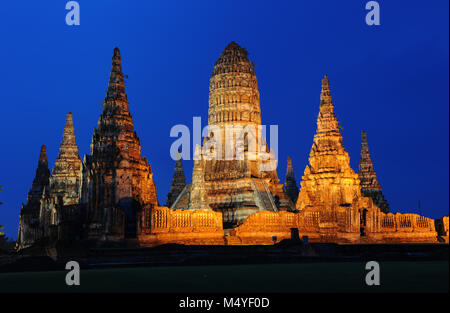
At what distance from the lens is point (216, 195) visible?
231ft

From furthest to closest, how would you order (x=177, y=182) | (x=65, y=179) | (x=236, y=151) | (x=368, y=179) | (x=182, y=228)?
(x=368, y=179)
(x=177, y=182)
(x=65, y=179)
(x=236, y=151)
(x=182, y=228)

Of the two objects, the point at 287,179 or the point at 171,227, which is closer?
the point at 171,227

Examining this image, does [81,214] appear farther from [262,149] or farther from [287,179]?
[287,179]

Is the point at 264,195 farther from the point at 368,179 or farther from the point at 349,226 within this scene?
the point at 368,179

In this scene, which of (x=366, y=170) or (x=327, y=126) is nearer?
(x=327, y=126)

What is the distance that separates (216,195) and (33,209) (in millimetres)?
25394

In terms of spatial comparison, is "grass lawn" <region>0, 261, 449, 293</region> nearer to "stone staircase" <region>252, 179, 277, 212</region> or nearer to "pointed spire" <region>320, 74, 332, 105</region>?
"stone staircase" <region>252, 179, 277, 212</region>

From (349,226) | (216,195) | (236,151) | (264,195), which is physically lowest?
(349,226)

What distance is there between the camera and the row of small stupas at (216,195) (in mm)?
55938

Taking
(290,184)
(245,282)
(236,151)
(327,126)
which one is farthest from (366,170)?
(245,282)

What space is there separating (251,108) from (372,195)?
968 inches

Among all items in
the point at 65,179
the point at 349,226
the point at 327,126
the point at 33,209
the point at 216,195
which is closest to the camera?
the point at 349,226

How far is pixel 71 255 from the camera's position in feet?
129
